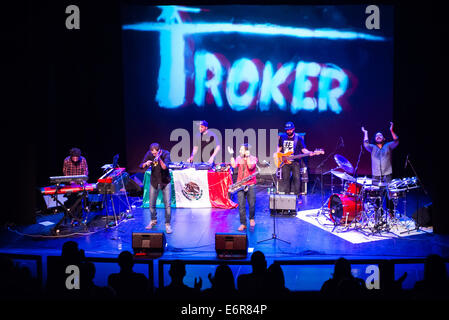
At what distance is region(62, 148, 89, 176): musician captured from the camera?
9680mm

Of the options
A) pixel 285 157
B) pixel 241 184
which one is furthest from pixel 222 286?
pixel 285 157

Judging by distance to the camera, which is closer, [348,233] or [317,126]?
[348,233]

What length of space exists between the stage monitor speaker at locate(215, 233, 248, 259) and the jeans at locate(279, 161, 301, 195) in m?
4.48

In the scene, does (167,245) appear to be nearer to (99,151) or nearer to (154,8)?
(99,151)

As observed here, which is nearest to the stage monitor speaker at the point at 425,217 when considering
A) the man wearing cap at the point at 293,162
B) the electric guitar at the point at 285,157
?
the electric guitar at the point at 285,157

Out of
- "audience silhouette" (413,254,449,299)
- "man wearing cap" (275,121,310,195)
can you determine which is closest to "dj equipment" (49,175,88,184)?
"man wearing cap" (275,121,310,195)

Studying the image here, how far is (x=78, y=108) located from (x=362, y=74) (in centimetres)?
878

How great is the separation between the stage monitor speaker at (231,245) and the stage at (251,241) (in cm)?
22

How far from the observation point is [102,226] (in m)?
9.74

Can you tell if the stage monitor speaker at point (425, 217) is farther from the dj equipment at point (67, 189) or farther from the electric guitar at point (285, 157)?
the dj equipment at point (67, 189)
